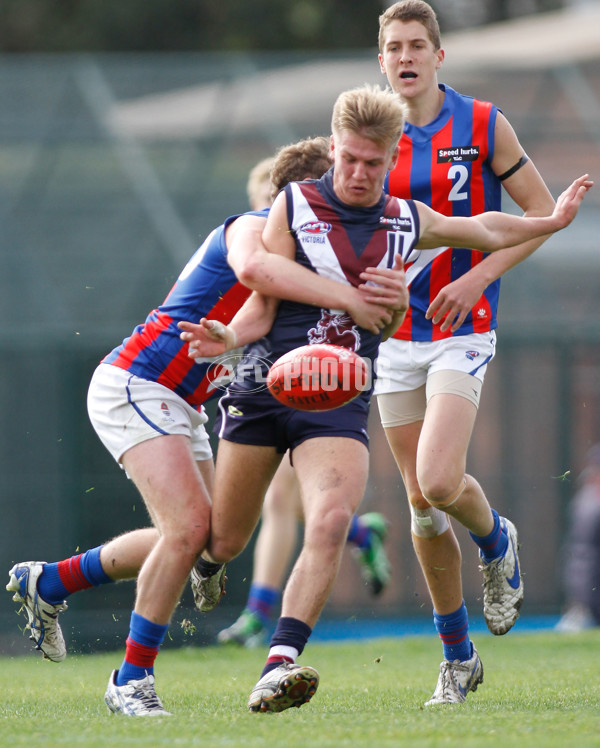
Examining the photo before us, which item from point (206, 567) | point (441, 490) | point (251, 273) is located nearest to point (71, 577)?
point (206, 567)

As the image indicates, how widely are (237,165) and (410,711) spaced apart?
32.9 ft

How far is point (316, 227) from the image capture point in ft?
16.0

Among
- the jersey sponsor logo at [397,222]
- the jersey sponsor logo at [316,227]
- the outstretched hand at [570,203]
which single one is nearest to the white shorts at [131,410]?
the jersey sponsor logo at [316,227]

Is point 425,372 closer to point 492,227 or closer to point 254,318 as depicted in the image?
point 492,227

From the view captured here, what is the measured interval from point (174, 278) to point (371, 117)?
808cm

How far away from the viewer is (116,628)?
35.2ft

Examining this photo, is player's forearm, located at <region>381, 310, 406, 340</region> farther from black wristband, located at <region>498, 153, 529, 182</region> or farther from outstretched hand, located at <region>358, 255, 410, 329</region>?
black wristband, located at <region>498, 153, 529, 182</region>

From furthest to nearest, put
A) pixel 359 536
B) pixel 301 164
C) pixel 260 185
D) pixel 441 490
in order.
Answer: pixel 359 536
pixel 260 185
pixel 441 490
pixel 301 164

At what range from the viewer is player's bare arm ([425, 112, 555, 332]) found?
5500 mm

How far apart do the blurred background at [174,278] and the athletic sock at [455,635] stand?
463cm

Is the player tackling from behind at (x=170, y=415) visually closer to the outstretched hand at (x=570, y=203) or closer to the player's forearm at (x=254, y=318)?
the player's forearm at (x=254, y=318)

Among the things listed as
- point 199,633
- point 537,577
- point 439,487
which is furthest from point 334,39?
point 439,487

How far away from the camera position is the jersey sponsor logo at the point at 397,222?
4.93 metres

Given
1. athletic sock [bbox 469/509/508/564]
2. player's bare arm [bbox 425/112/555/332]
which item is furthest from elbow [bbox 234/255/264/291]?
athletic sock [bbox 469/509/508/564]
